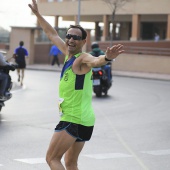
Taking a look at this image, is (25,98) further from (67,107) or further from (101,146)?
(67,107)

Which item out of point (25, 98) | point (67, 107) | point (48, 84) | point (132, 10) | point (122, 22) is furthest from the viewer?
point (122, 22)

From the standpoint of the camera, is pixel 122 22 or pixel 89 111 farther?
pixel 122 22

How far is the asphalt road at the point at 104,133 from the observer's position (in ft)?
28.9

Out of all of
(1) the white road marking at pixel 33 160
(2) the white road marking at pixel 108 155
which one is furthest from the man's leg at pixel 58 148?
(2) the white road marking at pixel 108 155

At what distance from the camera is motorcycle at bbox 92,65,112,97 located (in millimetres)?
19578

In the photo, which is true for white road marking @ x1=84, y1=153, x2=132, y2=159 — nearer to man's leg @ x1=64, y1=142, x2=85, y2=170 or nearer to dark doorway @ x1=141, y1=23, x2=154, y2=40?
man's leg @ x1=64, y1=142, x2=85, y2=170

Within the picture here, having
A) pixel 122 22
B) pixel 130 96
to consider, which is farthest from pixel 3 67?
pixel 122 22

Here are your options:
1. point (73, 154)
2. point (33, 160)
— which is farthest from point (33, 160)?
point (73, 154)

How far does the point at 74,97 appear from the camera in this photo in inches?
240

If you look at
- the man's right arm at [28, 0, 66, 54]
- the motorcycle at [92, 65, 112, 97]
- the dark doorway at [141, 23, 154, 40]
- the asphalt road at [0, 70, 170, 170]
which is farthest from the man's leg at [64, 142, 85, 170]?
the dark doorway at [141, 23, 154, 40]

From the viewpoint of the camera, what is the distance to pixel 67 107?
611cm

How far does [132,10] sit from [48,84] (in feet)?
115

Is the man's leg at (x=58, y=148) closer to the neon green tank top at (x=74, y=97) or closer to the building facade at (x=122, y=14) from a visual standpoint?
the neon green tank top at (x=74, y=97)

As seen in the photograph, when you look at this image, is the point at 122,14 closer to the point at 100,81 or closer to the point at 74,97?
the point at 100,81
